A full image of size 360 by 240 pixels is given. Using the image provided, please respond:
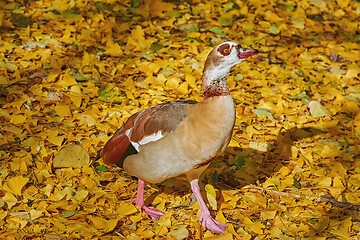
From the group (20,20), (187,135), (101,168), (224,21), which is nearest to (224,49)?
(187,135)

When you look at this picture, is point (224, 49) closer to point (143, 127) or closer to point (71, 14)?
point (143, 127)

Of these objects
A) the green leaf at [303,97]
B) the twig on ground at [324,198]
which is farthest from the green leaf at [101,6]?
the twig on ground at [324,198]

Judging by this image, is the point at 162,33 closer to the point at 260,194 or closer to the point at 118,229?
the point at 260,194

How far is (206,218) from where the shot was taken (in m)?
3.79

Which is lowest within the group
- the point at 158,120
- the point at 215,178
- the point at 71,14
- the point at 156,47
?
the point at 215,178

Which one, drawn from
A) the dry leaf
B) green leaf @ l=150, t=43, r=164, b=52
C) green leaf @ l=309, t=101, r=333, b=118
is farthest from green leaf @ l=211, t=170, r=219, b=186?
green leaf @ l=150, t=43, r=164, b=52

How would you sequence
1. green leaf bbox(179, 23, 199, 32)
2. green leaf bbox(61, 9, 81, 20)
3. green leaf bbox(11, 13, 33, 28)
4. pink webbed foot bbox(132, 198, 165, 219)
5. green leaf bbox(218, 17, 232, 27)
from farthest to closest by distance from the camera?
green leaf bbox(218, 17, 232, 27) < green leaf bbox(179, 23, 199, 32) < green leaf bbox(61, 9, 81, 20) < green leaf bbox(11, 13, 33, 28) < pink webbed foot bbox(132, 198, 165, 219)

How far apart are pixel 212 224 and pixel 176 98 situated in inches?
72.7

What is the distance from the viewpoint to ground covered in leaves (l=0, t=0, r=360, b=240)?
381cm

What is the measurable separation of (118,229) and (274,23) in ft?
13.7

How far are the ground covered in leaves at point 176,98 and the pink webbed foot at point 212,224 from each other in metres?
0.06

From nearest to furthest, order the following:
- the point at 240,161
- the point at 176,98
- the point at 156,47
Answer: the point at 240,161, the point at 176,98, the point at 156,47

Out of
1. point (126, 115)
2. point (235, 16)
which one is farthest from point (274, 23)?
point (126, 115)

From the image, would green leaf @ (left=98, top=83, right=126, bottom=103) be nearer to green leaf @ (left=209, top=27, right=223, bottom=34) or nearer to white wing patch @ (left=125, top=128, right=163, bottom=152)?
white wing patch @ (left=125, top=128, right=163, bottom=152)
